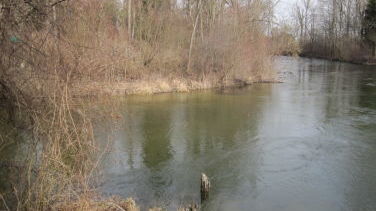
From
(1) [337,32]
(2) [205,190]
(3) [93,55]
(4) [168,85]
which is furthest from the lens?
(1) [337,32]

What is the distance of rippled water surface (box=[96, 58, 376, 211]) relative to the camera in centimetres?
886

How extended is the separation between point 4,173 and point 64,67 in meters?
2.48

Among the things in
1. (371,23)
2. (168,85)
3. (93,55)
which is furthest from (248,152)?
(371,23)

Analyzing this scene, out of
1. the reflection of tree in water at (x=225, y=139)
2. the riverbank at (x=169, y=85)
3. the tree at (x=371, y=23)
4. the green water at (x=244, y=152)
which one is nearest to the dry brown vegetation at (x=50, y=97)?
the green water at (x=244, y=152)

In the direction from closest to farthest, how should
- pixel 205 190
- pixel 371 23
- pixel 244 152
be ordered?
pixel 205 190 → pixel 244 152 → pixel 371 23

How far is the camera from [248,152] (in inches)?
469

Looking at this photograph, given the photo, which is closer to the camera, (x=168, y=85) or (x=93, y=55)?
(x=93, y=55)

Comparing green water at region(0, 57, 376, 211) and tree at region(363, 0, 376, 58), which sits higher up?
tree at region(363, 0, 376, 58)

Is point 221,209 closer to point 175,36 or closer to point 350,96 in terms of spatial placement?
point 350,96

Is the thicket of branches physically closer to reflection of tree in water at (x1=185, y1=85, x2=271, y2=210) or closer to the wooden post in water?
reflection of tree in water at (x1=185, y1=85, x2=271, y2=210)

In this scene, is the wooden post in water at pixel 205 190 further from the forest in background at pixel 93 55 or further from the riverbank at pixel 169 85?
the riverbank at pixel 169 85

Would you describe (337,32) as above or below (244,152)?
above

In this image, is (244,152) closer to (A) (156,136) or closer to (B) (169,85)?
(A) (156,136)

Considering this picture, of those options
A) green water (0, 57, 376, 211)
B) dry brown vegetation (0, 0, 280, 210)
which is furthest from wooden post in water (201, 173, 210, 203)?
dry brown vegetation (0, 0, 280, 210)
